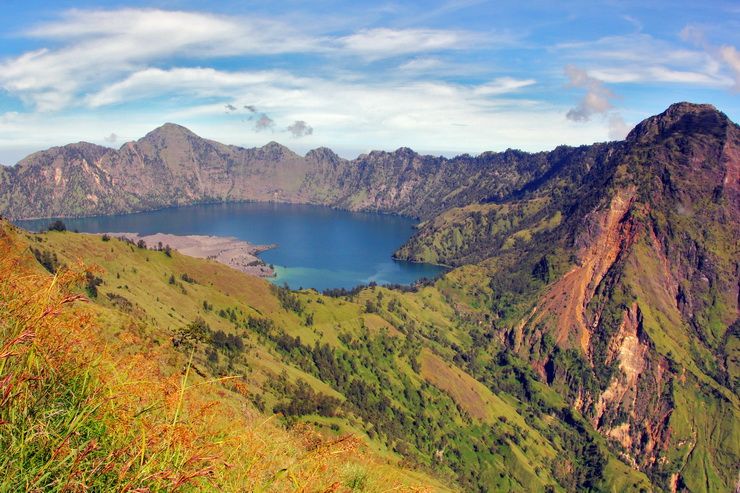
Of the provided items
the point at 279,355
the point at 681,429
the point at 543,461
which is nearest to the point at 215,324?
the point at 279,355

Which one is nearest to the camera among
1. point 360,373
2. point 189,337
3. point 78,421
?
point 78,421

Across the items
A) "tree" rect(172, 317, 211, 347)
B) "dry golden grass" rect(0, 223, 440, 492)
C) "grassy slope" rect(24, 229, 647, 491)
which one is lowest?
"grassy slope" rect(24, 229, 647, 491)

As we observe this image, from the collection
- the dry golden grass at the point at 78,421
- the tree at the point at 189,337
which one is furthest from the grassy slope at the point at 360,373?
the dry golden grass at the point at 78,421

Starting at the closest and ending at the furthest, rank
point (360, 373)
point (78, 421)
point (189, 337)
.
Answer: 1. point (78, 421)
2. point (189, 337)
3. point (360, 373)

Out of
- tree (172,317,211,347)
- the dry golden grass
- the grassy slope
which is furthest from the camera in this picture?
the grassy slope

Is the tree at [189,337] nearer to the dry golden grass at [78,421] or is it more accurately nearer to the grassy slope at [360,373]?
the grassy slope at [360,373]

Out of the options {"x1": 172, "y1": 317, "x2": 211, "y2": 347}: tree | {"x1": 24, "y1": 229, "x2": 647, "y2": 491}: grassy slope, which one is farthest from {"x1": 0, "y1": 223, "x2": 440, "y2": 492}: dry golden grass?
{"x1": 24, "y1": 229, "x2": 647, "y2": 491}: grassy slope

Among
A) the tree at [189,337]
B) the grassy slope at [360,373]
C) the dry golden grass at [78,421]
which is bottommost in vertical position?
the grassy slope at [360,373]

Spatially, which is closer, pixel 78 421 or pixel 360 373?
pixel 78 421

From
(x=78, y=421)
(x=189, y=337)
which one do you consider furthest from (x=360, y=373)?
(x=78, y=421)

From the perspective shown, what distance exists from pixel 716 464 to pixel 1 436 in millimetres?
234457

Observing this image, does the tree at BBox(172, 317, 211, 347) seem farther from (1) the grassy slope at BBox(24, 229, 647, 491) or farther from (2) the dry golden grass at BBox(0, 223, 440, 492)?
(2) the dry golden grass at BBox(0, 223, 440, 492)

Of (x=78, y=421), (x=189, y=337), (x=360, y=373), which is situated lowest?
(x=360, y=373)

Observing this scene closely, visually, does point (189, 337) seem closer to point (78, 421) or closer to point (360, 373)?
point (78, 421)
